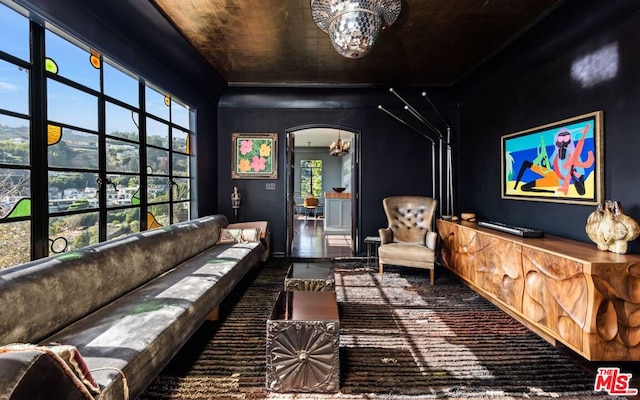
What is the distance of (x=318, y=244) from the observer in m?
6.56

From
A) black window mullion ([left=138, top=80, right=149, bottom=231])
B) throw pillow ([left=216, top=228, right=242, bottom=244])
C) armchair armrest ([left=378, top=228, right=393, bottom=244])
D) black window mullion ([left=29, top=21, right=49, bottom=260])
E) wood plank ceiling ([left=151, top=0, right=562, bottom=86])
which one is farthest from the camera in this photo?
throw pillow ([left=216, top=228, right=242, bottom=244])

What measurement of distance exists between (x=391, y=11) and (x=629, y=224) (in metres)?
2.32

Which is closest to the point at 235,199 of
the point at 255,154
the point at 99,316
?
the point at 255,154

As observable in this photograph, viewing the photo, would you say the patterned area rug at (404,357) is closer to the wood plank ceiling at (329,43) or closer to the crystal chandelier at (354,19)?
the crystal chandelier at (354,19)

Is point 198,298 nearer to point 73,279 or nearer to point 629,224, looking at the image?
point 73,279

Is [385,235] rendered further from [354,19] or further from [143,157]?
[143,157]

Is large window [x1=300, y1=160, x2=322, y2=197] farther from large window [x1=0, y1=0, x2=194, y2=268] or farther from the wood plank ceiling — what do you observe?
large window [x1=0, y1=0, x2=194, y2=268]

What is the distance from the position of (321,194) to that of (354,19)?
33.8ft

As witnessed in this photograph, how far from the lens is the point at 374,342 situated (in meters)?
2.47

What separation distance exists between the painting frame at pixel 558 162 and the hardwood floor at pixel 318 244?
2846mm

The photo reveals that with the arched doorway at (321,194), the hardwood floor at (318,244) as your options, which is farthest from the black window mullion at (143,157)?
the hardwood floor at (318,244)

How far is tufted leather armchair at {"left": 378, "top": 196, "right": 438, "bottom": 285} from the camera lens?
4.01m

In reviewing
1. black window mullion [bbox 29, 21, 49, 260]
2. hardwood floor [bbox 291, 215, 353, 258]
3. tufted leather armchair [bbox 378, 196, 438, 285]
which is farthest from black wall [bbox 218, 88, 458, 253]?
black window mullion [bbox 29, 21, 49, 260]

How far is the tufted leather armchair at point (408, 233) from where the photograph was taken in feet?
13.1
